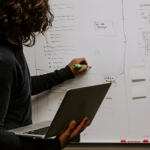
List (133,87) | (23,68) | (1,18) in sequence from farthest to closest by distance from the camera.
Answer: (133,87) < (23,68) < (1,18)

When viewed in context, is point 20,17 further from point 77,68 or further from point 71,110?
point 77,68

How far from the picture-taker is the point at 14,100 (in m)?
0.79

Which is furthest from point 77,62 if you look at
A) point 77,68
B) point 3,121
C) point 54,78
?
point 3,121

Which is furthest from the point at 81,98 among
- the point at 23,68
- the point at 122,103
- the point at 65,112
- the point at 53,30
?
the point at 53,30

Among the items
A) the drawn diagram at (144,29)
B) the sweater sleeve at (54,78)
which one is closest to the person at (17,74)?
the sweater sleeve at (54,78)

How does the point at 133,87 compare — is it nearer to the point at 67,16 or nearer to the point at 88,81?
the point at 88,81

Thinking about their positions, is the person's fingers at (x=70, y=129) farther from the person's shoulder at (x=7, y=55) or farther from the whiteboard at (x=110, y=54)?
the whiteboard at (x=110, y=54)

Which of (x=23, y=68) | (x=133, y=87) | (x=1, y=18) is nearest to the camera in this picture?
(x=1, y=18)

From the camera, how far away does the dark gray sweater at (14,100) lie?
0.67 meters

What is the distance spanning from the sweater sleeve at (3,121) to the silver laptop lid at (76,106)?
0.29 feet

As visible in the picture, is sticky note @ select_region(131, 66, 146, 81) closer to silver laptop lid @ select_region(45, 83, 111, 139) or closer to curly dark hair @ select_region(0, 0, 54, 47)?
silver laptop lid @ select_region(45, 83, 111, 139)

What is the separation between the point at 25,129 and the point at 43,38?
60 centimetres

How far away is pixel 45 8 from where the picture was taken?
2.51 ft

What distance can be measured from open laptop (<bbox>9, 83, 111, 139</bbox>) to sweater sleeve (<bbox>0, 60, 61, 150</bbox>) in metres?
0.04
